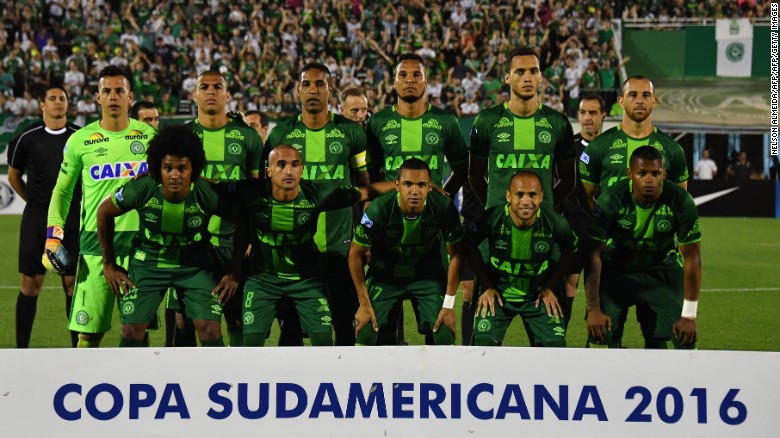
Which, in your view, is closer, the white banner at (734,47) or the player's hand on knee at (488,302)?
the player's hand on knee at (488,302)

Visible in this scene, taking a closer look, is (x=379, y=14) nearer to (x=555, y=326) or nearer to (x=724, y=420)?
(x=555, y=326)

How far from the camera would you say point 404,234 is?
21.5 ft

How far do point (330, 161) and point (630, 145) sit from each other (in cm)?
209

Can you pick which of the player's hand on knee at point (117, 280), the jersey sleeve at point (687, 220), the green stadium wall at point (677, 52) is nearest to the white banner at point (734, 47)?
the green stadium wall at point (677, 52)

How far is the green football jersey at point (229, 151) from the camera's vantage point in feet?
23.2

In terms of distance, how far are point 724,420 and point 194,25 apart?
24.2 meters

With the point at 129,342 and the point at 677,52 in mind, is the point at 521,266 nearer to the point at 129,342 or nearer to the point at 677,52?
the point at 129,342

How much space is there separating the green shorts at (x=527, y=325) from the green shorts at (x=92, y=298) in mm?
2388

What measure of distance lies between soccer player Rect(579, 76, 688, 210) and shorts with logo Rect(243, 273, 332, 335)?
6.87 ft

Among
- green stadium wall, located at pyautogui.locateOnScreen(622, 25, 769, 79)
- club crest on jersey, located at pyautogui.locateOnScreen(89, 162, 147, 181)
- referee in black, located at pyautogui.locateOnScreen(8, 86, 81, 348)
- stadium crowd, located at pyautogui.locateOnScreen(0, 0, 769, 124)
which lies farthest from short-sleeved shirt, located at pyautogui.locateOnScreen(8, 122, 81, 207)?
green stadium wall, located at pyautogui.locateOnScreen(622, 25, 769, 79)

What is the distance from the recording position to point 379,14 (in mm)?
27469

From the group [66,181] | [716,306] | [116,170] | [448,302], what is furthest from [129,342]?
[716,306]

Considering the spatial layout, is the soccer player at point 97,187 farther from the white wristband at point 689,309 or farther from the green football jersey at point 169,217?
the white wristband at point 689,309

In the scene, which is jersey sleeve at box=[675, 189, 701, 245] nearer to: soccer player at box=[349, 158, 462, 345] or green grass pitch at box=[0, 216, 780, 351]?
soccer player at box=[349, 158, 462, 345]
